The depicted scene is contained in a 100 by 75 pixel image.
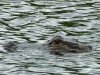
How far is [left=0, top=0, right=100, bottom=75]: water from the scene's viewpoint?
49.4ft

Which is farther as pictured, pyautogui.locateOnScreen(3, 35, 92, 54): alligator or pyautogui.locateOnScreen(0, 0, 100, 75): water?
pyautogui.locateOnScreen(3, 35, 92, 54): alligator

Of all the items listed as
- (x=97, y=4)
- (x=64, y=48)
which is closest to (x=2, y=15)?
(x=97, y=4)

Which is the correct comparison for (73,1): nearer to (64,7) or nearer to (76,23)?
(64,7)

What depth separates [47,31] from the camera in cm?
1967

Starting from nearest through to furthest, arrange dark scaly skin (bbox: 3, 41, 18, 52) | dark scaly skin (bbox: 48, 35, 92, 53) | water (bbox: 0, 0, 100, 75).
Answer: water (bbox: 0, 0, 100, 75) < dark scaly skin (bbox: 3, 41, 18, 52) < dark scaly skin (bbox: 48, 35, 92, 53)

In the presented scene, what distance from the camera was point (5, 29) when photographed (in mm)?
20141

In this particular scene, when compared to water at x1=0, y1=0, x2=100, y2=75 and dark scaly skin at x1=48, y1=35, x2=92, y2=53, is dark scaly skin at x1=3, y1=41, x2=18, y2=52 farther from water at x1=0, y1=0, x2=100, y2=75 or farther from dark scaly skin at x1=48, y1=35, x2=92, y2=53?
dark scaly skin at x1=48, y1=35, x2=92, y2=53

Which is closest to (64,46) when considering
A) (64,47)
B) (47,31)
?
(64,47)

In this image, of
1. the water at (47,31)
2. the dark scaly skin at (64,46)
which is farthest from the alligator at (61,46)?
the water at (47,31)

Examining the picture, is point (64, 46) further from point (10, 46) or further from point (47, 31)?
point (47, 31)

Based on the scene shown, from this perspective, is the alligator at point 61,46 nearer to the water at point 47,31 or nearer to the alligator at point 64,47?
the alligator at point 64,47

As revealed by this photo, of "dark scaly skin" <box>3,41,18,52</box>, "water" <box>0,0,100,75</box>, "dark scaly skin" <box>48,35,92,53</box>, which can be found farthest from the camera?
"dark scaly skin" <box>48,35,92,53</box>

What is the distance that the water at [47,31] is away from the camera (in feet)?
49.4

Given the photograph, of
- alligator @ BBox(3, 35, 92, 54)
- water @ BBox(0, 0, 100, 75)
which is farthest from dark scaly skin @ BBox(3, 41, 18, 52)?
water @ BBox(0, 0, 100, 75)
